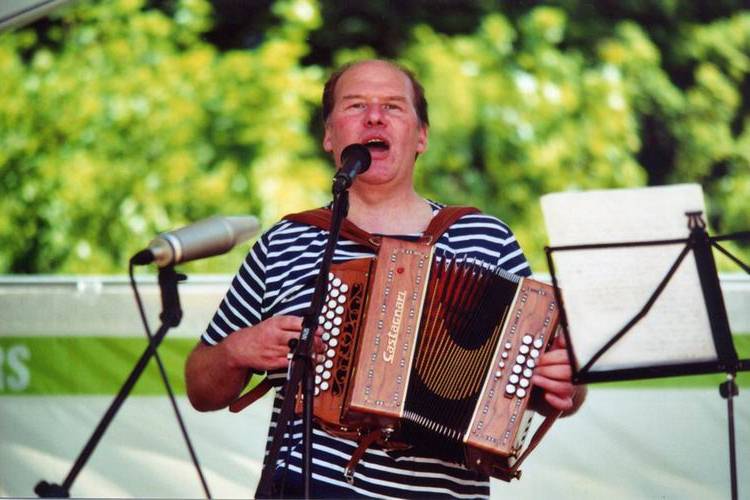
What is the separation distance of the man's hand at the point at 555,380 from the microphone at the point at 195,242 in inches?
26.9

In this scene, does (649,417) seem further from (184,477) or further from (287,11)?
(287,11)

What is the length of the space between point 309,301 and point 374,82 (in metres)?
0.57

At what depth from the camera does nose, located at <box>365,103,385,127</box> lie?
2623 millimetres

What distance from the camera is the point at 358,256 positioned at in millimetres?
2518

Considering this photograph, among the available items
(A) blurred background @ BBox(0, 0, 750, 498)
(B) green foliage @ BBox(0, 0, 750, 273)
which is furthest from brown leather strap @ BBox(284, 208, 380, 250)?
(B) green foliage @ BBox(0, 0, 750, 273)

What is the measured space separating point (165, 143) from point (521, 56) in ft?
6.07

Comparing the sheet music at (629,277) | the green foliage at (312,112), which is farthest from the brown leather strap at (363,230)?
the green foliage at (312,112)

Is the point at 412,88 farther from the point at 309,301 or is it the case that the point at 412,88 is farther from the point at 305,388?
the point at 305,388

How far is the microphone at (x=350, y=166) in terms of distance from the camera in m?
2.13

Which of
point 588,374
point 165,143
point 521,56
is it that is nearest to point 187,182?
point 165,143

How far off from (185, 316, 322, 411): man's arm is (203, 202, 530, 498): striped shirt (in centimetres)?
8

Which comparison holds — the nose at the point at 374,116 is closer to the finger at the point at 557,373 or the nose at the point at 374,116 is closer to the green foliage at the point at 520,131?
the finger at the point at 557,373

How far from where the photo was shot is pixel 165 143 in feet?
17.6

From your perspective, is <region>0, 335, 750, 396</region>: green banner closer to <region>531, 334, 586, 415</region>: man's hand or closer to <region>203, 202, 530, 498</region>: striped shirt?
<region>203, 202, 530, 498</region>: striped shirt
